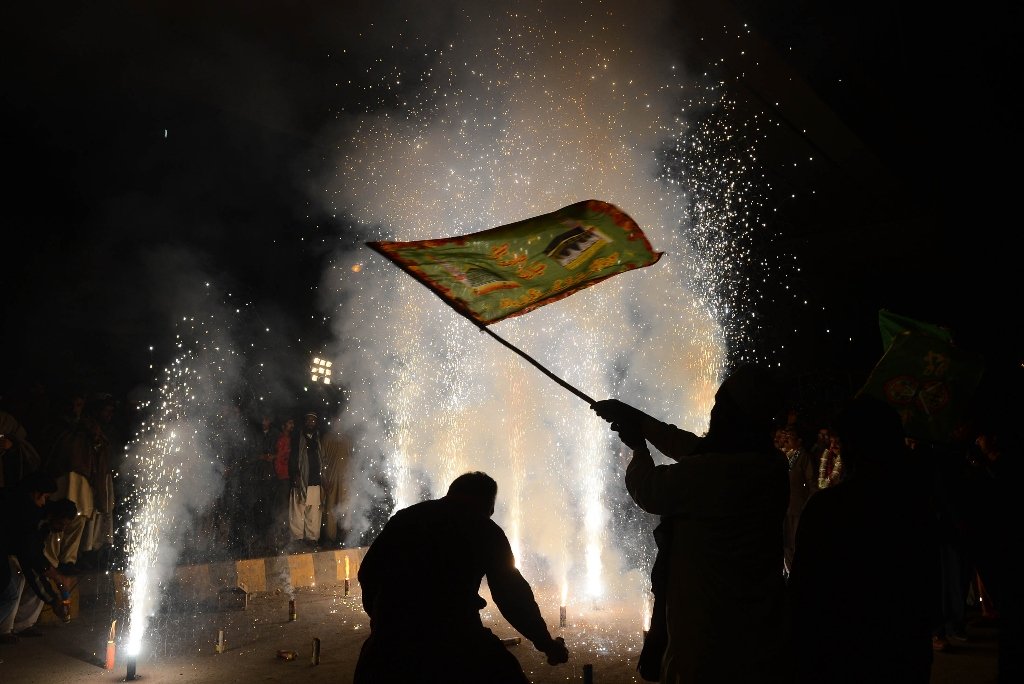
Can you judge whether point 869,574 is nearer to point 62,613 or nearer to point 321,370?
point 62,613

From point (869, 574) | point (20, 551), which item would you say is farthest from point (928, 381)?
point (20, 551)

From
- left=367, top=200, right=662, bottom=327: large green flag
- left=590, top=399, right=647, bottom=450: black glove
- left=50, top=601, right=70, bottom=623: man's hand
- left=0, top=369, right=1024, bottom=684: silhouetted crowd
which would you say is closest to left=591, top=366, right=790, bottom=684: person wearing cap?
left=0, top=369, right=1024, bottom=684: silhouetted crowd

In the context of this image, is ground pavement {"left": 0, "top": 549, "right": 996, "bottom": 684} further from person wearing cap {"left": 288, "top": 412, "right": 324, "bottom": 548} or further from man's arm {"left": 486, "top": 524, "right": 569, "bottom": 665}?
man's arm {"left": 486, "top": 524, "right": 569, "bottom": 665}

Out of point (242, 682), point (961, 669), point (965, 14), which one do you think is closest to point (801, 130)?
point (965, 14)

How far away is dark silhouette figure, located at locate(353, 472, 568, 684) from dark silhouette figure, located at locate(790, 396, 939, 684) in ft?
3.63

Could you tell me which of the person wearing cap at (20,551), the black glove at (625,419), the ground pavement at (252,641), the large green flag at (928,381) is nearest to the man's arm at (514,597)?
the black glove at (625,419)

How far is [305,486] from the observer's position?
11.9 metres

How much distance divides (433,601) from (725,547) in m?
1.09

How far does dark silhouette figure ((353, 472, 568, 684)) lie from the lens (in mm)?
2574

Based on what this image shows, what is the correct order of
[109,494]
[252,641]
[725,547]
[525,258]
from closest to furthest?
[725,547], [525,258], [252,641], [109,494]

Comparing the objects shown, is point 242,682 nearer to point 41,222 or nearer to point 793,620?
point 793,620

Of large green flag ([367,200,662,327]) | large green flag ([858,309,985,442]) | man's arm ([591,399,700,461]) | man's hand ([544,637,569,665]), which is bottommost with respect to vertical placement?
man's hand ([544,637,569,665])

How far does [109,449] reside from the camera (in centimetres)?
956

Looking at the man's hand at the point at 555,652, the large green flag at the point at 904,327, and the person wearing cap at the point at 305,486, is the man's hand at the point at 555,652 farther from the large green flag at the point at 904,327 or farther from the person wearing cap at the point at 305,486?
the person wearing cap at the point at 305,486
